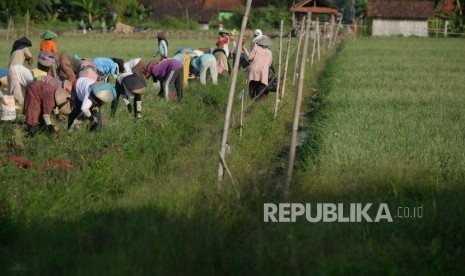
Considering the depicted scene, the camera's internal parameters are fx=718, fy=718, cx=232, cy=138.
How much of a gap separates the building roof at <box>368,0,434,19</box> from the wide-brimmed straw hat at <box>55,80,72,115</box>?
4707 cm

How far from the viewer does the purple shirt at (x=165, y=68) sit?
1225 centimetres

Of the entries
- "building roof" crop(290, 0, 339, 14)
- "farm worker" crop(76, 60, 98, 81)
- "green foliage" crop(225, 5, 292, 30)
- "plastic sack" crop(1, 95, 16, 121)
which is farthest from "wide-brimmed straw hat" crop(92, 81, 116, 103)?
"green foliage" crop(225, 5, 292, 30)

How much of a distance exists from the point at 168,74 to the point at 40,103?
3390mm

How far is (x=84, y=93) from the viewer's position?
902 centimetres

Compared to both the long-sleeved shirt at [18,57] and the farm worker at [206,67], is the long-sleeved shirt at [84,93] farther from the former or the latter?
the farm worker at [206,67]

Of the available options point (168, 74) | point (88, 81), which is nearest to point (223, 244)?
point (88, 81)

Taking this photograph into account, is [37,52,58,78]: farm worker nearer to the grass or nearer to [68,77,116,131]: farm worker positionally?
the grass

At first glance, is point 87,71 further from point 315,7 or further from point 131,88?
point 315,7

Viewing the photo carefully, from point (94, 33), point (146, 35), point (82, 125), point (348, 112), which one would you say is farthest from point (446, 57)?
point (94, 33)

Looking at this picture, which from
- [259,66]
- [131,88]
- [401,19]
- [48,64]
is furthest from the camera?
[401,19]

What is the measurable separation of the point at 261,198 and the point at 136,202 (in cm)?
105

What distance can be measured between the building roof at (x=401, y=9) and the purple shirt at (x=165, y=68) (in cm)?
4424

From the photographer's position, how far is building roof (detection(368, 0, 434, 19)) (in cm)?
5403

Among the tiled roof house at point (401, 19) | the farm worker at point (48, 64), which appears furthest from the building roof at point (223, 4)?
the farm worker at point (48, 64)
